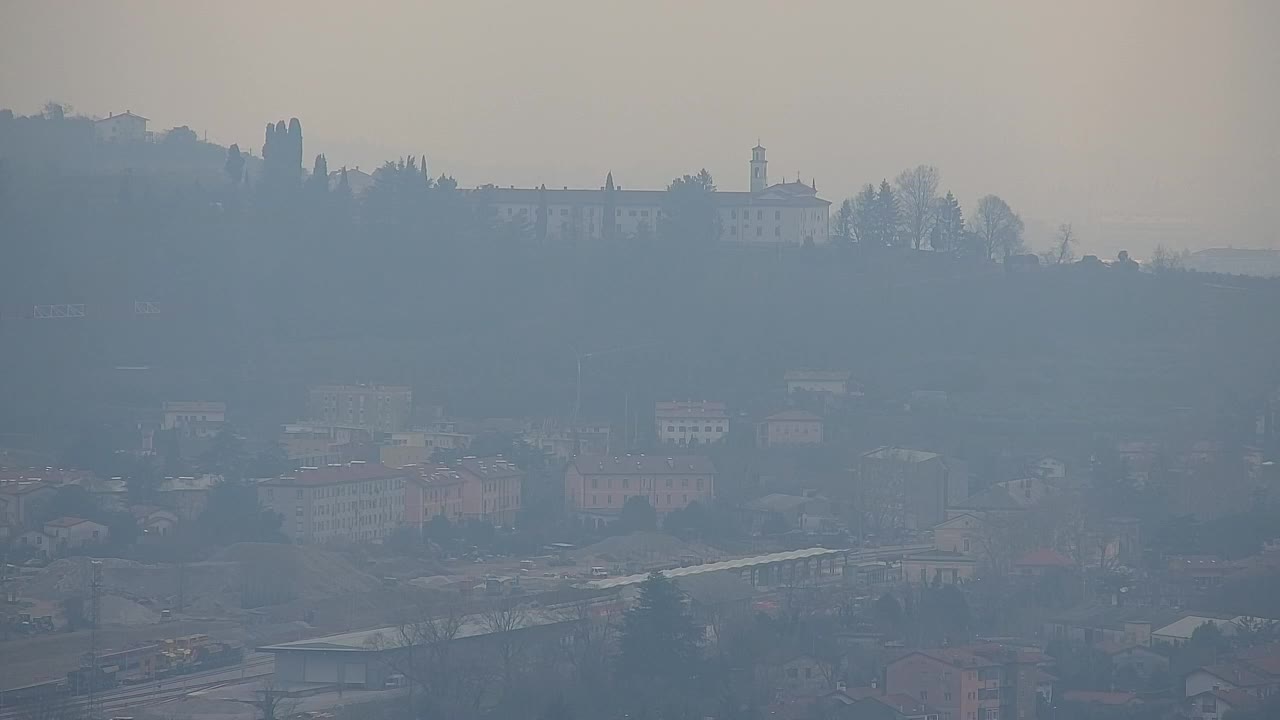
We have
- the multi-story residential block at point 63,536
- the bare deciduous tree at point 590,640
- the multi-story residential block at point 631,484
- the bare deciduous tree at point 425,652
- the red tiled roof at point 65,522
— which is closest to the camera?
the bare deciduous tree at point 425,652

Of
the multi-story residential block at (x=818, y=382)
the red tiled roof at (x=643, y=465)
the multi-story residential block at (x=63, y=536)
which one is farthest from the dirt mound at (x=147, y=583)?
the multi-story residential block at (x=818, y=382)

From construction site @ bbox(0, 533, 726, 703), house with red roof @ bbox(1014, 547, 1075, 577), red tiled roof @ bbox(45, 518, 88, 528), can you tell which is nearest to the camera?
construction site @ bbox(0, 533, 726, 703)

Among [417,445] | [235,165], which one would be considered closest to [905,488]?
[417,445]

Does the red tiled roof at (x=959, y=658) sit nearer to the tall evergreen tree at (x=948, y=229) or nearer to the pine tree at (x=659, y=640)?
the pine tree at (x=659, y=640)

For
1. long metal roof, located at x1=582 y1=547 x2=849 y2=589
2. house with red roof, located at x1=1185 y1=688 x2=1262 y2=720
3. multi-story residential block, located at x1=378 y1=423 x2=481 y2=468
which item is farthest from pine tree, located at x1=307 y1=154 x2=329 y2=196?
house with red roof, located at x1=1185 y1=688 x2=1262 y2=720

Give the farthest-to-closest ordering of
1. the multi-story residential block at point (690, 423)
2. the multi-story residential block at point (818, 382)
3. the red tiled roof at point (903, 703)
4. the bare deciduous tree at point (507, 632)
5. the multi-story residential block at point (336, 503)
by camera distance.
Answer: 1. the multi-story residential block at point (818, 382)
2. the multi-story residential block at point (690, 423)
3. the multi-story residential block at point (336, 503)
4. the bare deciduous tree at point (507, 632)
5. the red tiled roof at point (903, 703)

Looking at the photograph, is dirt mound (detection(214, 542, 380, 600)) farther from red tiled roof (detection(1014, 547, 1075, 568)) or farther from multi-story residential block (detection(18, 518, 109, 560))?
red tiled roof (detection(1014, 547, 1075, 568))

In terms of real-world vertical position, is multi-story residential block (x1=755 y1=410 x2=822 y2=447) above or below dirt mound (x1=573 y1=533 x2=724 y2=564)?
above
